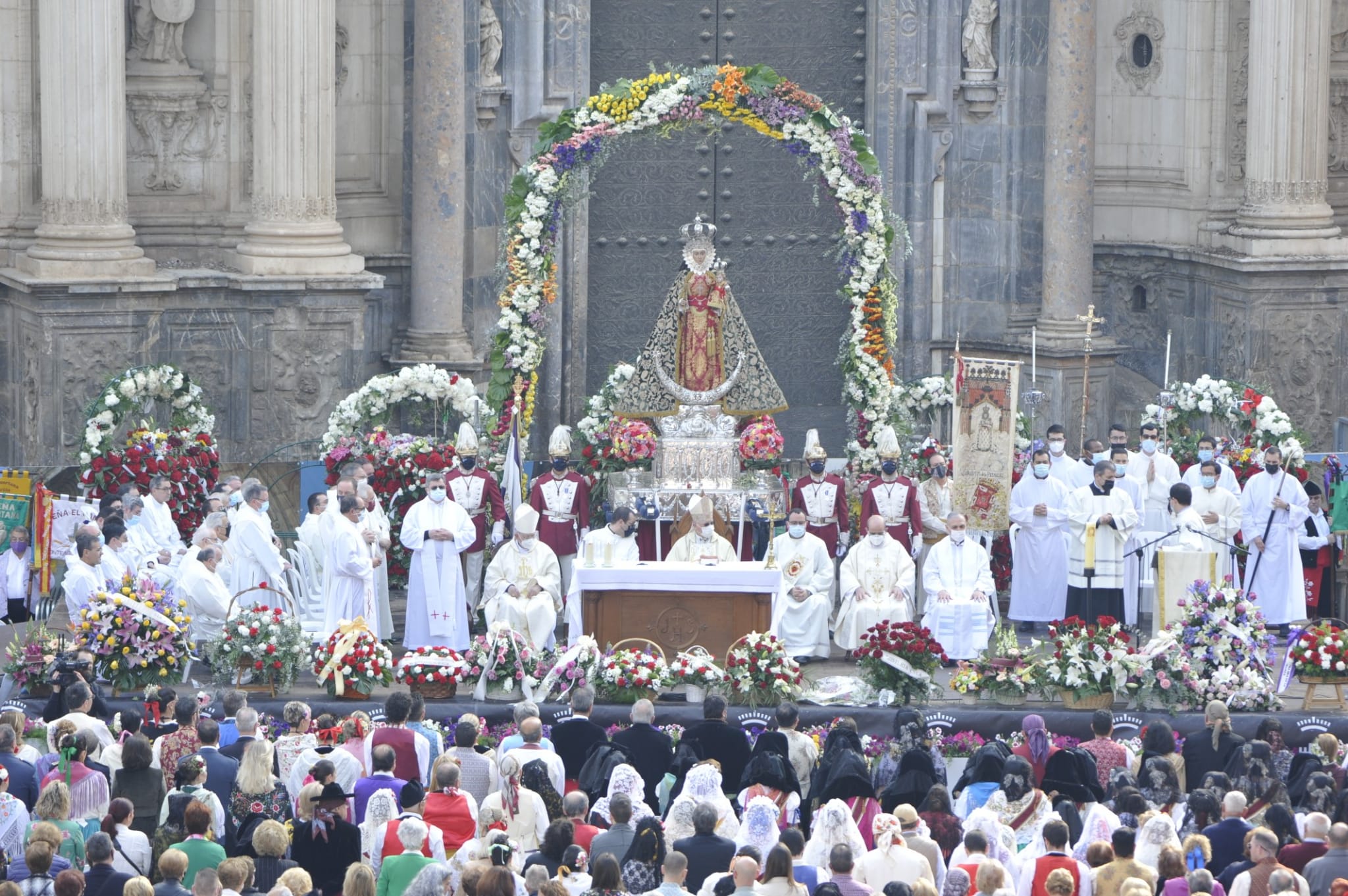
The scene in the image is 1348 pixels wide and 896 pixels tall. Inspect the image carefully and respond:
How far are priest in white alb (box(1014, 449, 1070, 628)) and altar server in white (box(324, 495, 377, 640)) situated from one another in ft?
19.2

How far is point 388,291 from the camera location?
28.7 meters

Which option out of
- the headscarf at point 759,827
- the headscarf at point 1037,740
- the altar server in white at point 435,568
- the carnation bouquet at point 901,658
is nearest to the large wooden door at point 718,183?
the altar server in white at point 435,568

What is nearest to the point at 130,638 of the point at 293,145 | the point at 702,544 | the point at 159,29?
the point at 702,544

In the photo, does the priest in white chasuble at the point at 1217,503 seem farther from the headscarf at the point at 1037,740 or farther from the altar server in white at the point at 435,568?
the headscarf at the point at 1037,740

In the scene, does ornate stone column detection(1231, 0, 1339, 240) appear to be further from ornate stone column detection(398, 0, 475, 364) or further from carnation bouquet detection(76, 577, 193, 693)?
carnation bouquet detection(76, 577, 193, 693)

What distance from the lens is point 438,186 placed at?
28047 mm

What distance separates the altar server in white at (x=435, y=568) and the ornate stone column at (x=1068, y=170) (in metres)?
7.78

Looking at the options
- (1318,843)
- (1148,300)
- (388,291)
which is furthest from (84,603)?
(1148,300)

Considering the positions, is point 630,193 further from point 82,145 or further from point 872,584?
point 872,584

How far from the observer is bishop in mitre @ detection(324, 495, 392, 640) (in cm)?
2300

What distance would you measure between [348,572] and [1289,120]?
435 inches

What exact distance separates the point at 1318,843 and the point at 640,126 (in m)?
11.5

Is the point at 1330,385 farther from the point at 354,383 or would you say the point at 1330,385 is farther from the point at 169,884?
the point at 169,884

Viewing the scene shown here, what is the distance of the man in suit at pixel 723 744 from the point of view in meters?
18.4
